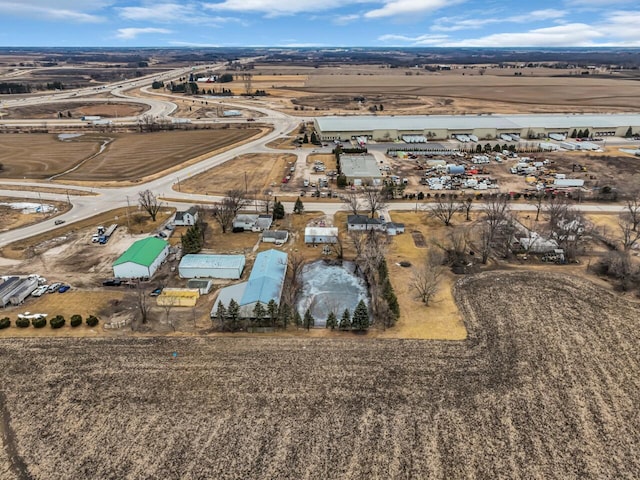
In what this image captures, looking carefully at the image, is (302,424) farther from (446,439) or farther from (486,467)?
(486,467)

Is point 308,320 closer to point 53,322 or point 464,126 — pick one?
point 53,322

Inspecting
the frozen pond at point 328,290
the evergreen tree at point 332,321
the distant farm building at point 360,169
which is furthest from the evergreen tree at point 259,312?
the distant farm building at point 360,169

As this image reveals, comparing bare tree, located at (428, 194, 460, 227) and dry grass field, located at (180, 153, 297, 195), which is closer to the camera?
bare tree, located at (428, 194, 460, 227)

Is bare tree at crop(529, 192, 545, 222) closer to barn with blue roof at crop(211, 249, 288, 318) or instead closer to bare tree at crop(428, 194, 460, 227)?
bare tree at crop(428, 194, 460, 227)

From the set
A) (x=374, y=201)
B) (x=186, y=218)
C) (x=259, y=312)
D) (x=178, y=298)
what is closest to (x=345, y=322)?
(x=259, y=312)

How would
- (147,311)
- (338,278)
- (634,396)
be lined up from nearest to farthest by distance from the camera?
(634,396)
(147,311)
(338,278)

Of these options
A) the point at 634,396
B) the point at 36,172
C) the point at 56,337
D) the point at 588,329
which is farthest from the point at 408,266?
the point at 36,172

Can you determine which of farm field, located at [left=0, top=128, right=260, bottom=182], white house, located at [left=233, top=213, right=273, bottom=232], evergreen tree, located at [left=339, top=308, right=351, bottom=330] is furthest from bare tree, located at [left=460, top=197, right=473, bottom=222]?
farm field, located at [left=0, top=128, right=260, bottom=182]
